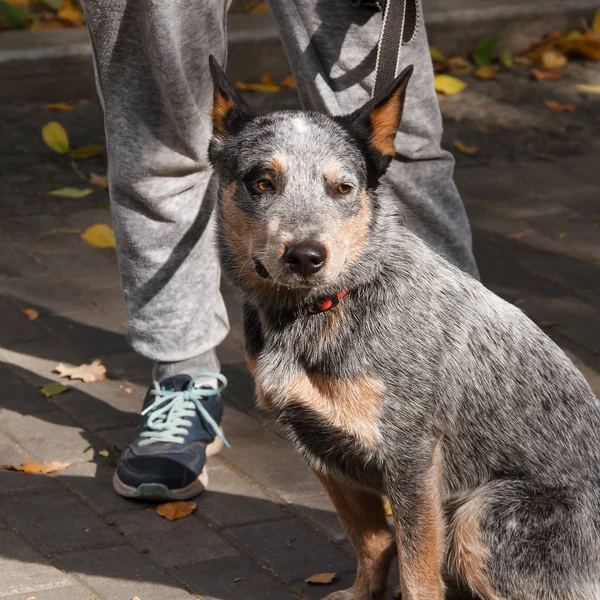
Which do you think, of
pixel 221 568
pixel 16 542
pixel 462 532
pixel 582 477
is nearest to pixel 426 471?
pixel 462 532

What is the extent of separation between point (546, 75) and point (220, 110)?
587 cm

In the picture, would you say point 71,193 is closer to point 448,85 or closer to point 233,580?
point 448,85

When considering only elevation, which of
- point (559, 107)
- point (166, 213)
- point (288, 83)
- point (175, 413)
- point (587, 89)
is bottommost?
point (587, 89)

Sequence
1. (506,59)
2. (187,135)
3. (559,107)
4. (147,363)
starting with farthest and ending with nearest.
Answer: (506,59) < (559,107) < (147,363) < (187,135)

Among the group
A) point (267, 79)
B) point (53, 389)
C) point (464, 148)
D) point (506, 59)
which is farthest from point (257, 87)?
point (53, 389)

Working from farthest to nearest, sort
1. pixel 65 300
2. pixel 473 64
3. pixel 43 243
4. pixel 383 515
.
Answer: pixel 473 64, pixel 43 243, pixel 65 300, pixel 383 515

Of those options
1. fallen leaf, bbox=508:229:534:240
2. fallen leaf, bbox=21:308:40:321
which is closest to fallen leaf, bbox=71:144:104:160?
fallen leaf, bbox=21:308:40:321

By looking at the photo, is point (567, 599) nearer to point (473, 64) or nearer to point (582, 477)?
point (582, 477)

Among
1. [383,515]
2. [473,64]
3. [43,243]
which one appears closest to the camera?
[383,515]

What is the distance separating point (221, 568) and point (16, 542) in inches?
26.5

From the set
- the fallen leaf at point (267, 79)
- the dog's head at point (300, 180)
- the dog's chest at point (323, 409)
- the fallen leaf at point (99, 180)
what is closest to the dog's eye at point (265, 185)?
the dog's head at point (300, 180)

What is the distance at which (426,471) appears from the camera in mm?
3117

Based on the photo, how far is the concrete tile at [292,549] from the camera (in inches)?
143

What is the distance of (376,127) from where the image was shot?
3.27 m
